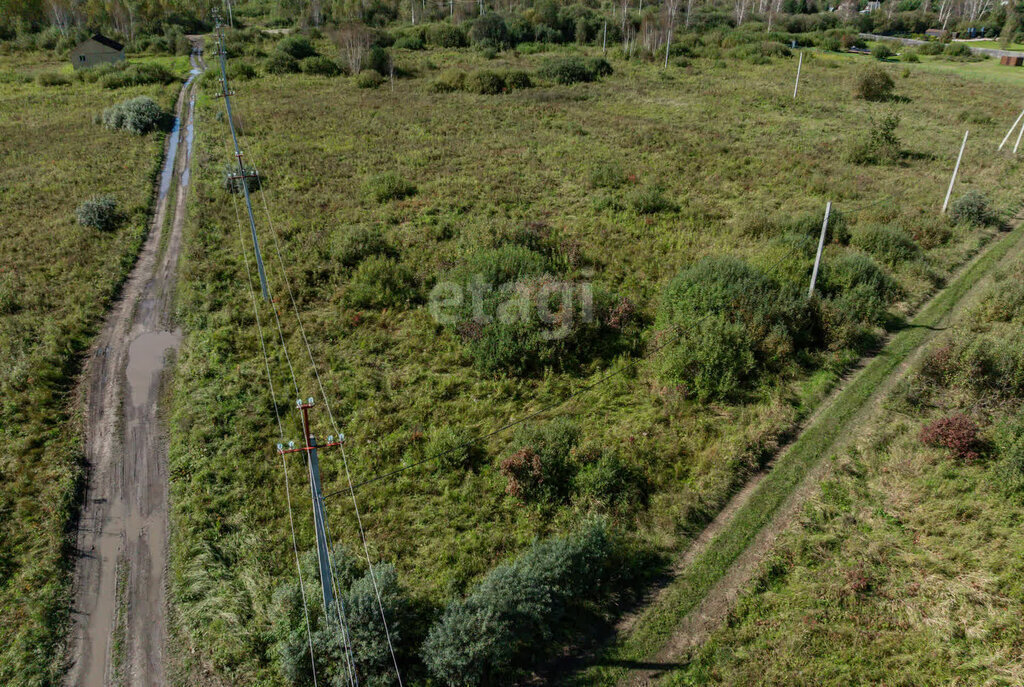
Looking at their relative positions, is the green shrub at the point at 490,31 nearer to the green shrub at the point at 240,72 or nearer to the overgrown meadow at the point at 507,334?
the green shrub at the point at 240,72

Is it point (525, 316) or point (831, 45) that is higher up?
point (831, 45)

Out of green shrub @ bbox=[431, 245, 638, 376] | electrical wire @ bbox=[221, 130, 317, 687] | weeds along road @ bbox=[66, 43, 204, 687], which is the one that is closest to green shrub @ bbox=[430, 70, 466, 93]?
electrical wire @ bbox=[221, 130, 317, 687]

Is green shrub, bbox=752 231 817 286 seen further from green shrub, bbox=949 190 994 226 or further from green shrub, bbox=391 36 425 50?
green shrub, bbox=391 36 425 50

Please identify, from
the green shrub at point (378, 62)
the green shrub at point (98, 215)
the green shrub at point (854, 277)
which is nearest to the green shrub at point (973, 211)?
the green shrub at point (854, 277)

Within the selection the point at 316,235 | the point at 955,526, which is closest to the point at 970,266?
the point at 955,526

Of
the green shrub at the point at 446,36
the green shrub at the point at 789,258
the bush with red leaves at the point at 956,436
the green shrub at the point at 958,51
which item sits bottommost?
the bush with red leaves at the point at 956,436

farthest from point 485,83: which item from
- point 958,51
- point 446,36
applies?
point 958,51

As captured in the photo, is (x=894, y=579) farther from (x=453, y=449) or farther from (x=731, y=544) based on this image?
(x=453, y=449)
